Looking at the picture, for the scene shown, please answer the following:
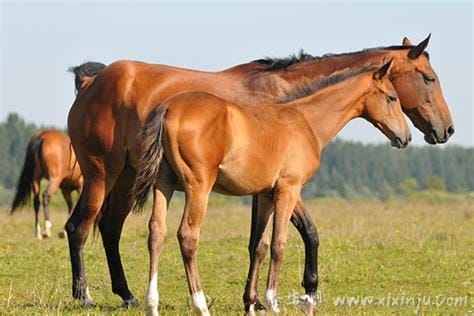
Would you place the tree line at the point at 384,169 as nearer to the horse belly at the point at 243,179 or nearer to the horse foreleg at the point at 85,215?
the horse foreleg at the point at 85,215

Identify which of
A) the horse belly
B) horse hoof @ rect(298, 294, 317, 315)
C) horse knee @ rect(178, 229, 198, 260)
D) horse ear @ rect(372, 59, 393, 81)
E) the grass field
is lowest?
the grass field

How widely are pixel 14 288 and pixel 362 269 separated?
391 centimetres

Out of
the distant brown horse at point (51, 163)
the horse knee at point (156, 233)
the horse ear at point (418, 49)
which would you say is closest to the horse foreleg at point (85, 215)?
the horse knee at point (156, 233)

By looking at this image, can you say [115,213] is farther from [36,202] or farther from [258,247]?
[36,202]

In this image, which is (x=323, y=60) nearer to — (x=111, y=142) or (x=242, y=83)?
(x=242, y=83)

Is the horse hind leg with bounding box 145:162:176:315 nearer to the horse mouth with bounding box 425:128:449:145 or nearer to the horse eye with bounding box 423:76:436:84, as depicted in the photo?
the horse eye with bounding box 423:76:436:84

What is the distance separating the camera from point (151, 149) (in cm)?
693

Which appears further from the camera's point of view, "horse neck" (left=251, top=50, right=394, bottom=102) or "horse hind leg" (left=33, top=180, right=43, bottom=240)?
"horse hind leg" (left=33, top=180, right=43, bottom=240)

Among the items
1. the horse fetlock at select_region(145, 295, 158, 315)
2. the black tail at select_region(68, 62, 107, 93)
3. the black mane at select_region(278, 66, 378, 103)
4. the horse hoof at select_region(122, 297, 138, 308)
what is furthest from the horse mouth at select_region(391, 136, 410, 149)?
the black tail at select_region(68, 62, 107, 93)

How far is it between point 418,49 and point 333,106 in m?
1.59

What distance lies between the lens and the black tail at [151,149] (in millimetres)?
6910

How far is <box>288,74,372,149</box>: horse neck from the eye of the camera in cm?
836

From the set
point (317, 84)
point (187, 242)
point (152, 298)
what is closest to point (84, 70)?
point (317, 84)

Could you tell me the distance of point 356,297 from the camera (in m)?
9.27
